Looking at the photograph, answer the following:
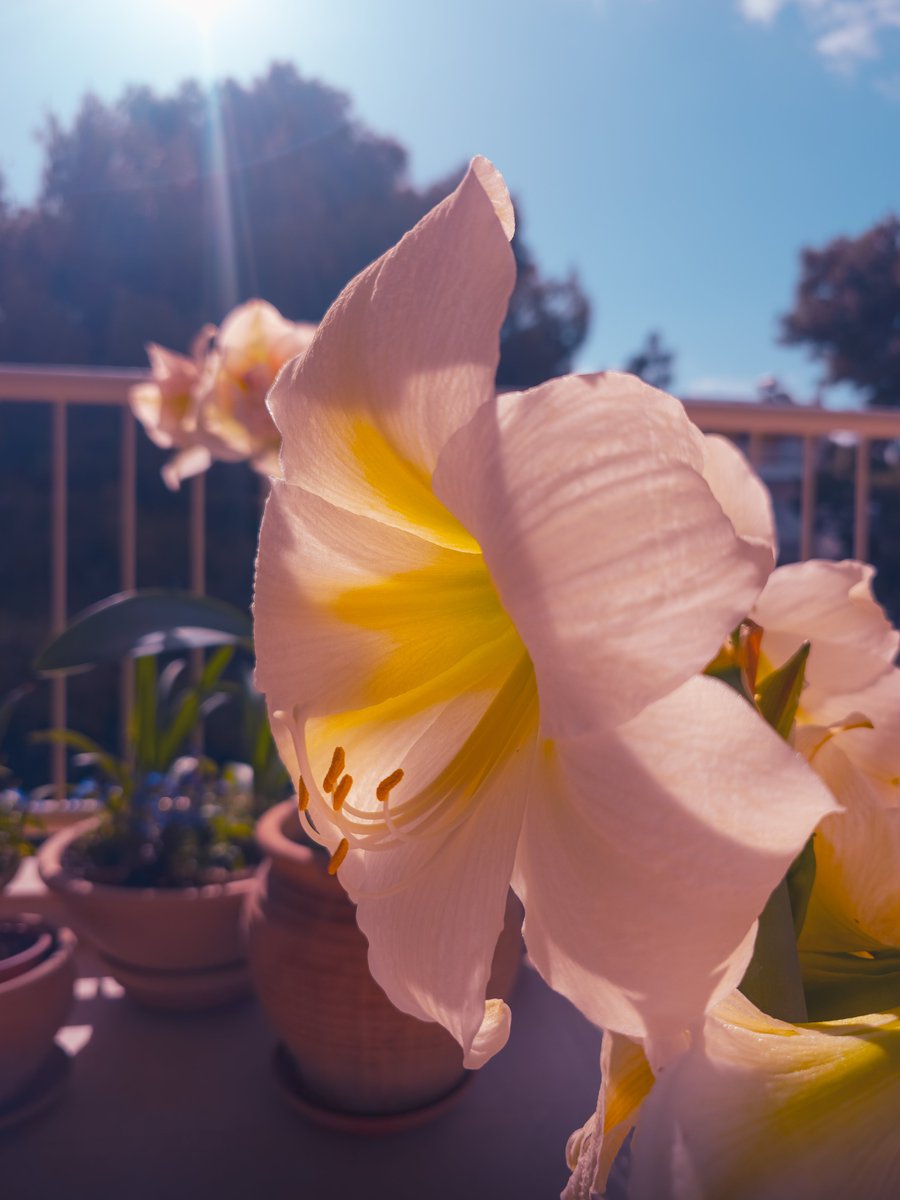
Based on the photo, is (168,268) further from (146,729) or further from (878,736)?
(878,736)

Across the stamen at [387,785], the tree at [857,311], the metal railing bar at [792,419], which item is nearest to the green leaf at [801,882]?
the stamen at [387,785]

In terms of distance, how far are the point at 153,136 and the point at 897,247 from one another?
7302 mm

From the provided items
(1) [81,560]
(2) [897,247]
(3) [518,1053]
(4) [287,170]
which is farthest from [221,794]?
(2) [897,247]

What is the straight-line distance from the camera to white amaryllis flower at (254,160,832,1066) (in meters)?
0.21

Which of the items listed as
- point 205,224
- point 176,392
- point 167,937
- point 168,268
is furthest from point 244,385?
point 205,224

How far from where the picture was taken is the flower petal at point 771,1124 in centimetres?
21

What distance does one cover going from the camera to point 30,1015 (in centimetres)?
93

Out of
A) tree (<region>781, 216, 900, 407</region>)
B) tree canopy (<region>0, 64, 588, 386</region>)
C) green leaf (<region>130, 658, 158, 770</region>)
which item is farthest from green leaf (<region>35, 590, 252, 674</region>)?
tree (<region>781, 216, 900, 407</region>)

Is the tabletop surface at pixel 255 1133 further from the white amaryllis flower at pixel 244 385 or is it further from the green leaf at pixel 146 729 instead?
the white amaryllis flower at pixel 244 385

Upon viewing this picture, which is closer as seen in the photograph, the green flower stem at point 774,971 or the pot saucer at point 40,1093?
the green flower stem at point 774,971

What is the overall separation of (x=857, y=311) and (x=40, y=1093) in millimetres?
10311

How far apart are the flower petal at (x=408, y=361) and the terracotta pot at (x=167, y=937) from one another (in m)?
0.89

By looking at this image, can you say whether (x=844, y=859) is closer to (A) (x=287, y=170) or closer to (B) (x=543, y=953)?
(B) (x=543, y=953)

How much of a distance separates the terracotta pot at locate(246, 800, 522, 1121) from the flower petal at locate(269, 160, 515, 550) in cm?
62
